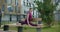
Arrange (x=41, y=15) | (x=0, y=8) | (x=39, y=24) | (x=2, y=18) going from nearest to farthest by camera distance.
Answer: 1. (x=39, y=24)
2. (x=0, y=8)
3. (x=2, y=18)
4. (x=41, y=15)

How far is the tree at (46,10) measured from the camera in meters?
6.90

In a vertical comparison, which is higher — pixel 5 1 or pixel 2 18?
pixel 5 1

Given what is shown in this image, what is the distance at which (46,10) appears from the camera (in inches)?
276

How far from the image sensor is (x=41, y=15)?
6961 millimetres

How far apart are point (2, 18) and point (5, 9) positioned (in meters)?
0.41

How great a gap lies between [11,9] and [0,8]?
0.46 metres

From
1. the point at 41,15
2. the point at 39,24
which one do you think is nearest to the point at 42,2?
the point at 41,15

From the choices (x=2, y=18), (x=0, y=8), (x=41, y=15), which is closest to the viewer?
(x=0, y=8)

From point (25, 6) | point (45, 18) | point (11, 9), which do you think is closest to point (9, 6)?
point (11, 9)

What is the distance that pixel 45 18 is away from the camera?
700 cm

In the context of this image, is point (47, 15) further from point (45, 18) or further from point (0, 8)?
point (0, 8)

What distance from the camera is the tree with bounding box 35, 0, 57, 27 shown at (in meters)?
6.90

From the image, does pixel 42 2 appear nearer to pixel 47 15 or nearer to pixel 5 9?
pixel 47 15

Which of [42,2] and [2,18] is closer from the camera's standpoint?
[2,18]
